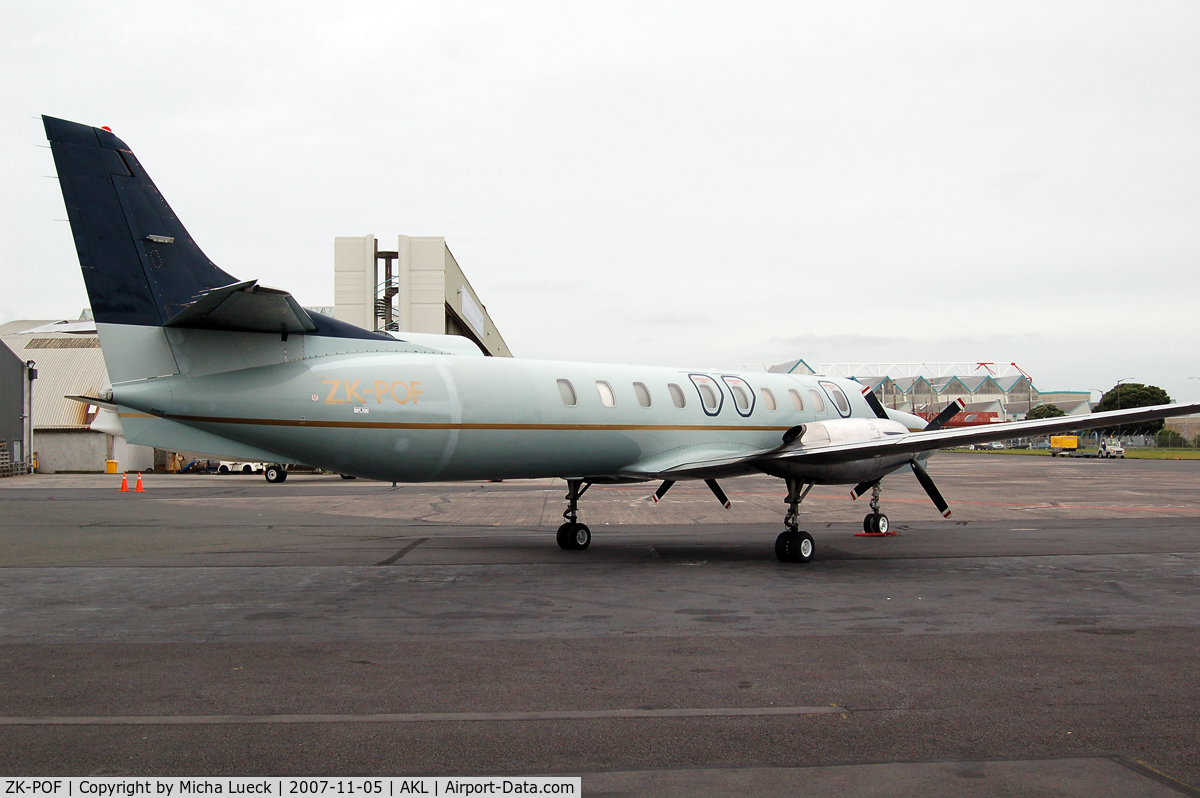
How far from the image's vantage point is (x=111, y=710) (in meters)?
6.21

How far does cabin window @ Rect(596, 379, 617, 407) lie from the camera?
14391 millimetres

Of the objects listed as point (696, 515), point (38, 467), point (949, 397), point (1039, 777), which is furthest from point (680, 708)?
point (949, 397)

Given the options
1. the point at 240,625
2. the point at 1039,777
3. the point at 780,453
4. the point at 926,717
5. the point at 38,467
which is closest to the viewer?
the point at 1039,777

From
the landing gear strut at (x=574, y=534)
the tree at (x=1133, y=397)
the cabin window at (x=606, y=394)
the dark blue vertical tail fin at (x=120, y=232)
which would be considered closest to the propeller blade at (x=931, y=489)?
the cabin window at (x=606, y=394)

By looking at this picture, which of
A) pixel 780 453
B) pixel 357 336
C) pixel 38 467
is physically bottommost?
pixel 38 467

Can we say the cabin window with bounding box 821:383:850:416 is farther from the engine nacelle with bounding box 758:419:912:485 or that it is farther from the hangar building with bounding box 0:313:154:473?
the hangar building with bounding box 0:313:154:473

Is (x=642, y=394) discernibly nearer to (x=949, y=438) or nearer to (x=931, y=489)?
(x=949, y=438)

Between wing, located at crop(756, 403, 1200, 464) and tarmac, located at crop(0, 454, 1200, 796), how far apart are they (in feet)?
6.14

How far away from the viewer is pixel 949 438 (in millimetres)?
13836

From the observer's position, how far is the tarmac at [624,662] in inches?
206

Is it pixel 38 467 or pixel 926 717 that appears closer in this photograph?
pixel 926 717

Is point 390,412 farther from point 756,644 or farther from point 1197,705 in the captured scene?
point 1197,705

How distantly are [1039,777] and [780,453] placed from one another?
944 centimetres

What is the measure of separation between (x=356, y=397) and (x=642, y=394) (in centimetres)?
544
